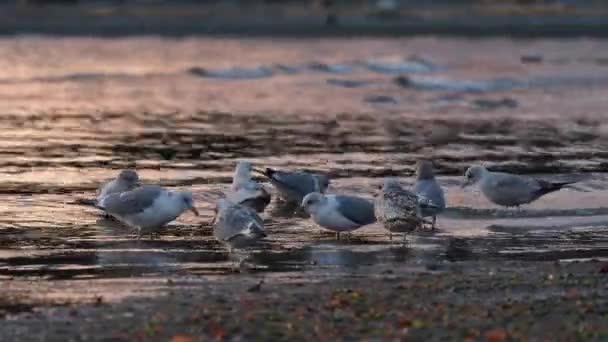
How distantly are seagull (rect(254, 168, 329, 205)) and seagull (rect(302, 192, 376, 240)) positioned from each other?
5.20 ft

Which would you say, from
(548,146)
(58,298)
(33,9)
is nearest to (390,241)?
(58,298)

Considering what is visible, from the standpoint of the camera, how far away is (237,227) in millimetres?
11133

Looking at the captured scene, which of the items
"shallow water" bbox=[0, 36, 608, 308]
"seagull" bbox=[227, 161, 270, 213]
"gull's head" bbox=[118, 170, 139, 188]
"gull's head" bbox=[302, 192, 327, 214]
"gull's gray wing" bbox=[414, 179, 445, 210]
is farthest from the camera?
"gull's head" bbox=[118, 170, 139, 188]

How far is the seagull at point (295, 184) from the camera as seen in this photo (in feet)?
44.9

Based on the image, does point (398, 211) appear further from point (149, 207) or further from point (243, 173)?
point (243, 173)

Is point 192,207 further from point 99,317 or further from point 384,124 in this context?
point 384,124

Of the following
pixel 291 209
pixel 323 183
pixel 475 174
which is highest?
pixel 475 174

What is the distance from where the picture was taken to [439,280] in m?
9.65

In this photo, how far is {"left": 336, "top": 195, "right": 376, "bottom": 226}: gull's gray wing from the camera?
11.9 m

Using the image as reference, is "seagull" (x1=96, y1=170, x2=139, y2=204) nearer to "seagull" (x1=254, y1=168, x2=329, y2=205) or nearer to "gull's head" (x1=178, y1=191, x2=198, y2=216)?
"gull's head" (x1=178, y1=191, x2=198, y2=216)

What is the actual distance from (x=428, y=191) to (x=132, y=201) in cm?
263

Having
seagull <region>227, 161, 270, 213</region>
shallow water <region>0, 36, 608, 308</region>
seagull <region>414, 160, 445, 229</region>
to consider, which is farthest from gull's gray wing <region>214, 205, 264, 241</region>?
seagull <region>414, 160, 445, 229</region>

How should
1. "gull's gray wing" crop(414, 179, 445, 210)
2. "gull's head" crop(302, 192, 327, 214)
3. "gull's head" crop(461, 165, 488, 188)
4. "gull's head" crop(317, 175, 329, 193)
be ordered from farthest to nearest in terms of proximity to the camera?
"gull's head" crop(317, 175, 329, 193) → "gull's head" crop(461, 165, 488, 188) → "gull's gray wing" crop(414, 179, 445, 210) → "gull's head" crop(302, 192, 327, 214)

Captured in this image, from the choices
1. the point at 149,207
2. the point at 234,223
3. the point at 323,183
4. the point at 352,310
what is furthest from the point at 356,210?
the point at 352,310
